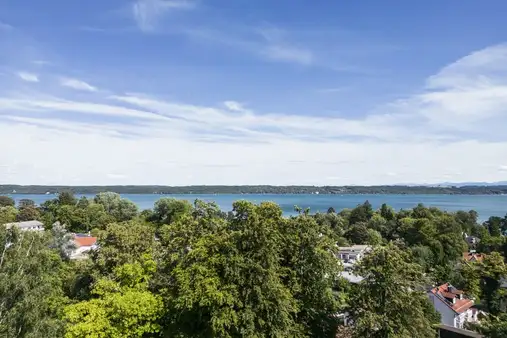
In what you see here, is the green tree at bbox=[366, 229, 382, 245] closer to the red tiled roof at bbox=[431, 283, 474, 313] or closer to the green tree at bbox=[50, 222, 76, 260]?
the red tiled roof at bbox=[431, 283, 474, 313]

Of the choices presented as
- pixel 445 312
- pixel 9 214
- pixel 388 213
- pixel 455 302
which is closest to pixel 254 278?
pixel 445 312

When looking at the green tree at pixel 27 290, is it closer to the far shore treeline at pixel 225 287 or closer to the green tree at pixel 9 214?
the far shore treeline at pixel 225 287

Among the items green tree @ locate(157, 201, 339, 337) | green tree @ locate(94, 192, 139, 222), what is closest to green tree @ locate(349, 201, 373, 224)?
green tree @ locate(94, 192, 139, 222)

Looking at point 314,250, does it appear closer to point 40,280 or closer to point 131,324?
point 131,324

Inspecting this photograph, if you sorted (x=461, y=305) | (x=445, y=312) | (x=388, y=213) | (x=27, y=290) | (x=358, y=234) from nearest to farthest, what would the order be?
(x=27, y=290) < (x=445, y=312) < (x=461, y=305) < (x=358, y=234) < (x=388, y=213)

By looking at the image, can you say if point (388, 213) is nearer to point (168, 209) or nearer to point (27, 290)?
point (168, 209)

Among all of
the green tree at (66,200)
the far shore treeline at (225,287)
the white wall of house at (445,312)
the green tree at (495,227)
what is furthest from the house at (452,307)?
the green tree at (66,200)
